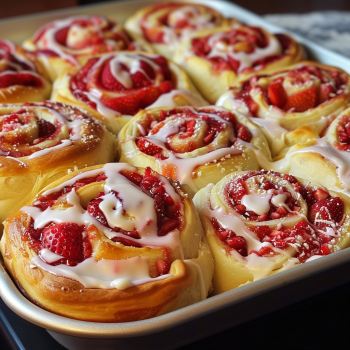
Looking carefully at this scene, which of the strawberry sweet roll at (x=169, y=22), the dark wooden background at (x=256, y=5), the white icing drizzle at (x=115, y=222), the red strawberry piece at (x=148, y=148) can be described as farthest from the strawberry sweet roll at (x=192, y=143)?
the dark wooden background at (x=256, y=5)

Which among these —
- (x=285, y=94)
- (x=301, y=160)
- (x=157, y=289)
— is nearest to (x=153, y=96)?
(x=285, y=94)

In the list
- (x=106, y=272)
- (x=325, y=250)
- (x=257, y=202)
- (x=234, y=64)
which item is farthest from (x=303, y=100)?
(x=106, y=272)

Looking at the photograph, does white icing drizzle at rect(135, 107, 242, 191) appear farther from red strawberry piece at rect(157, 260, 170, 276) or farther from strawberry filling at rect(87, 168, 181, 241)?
red strawberry piece at rect(157, 260, 170, 276)

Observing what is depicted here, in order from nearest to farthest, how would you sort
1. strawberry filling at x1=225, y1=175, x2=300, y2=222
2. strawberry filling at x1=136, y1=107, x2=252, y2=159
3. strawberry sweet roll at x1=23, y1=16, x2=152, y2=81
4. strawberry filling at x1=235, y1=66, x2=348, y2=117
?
strawberry filling at x1=225, y1=175, x2=300, y2=222
strawberry filling at x1=136, y1=107, x2=252, y2=159
strawberry filling at x1=235, y1=66, x2=348, y2=117
strawberry sweet roll at x1=23, y1=16, x2=152, y2=81

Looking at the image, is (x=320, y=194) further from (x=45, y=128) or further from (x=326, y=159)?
(x=45, y=128)

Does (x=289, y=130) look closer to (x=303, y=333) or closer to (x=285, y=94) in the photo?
(x=285, y=94)

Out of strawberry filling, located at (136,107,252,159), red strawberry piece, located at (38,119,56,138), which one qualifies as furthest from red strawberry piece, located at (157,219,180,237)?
red strawberry piece, located at (38,119,56,138)

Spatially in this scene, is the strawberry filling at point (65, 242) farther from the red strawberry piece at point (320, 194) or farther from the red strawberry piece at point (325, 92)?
the red strawberry piece at point (325, 92)
